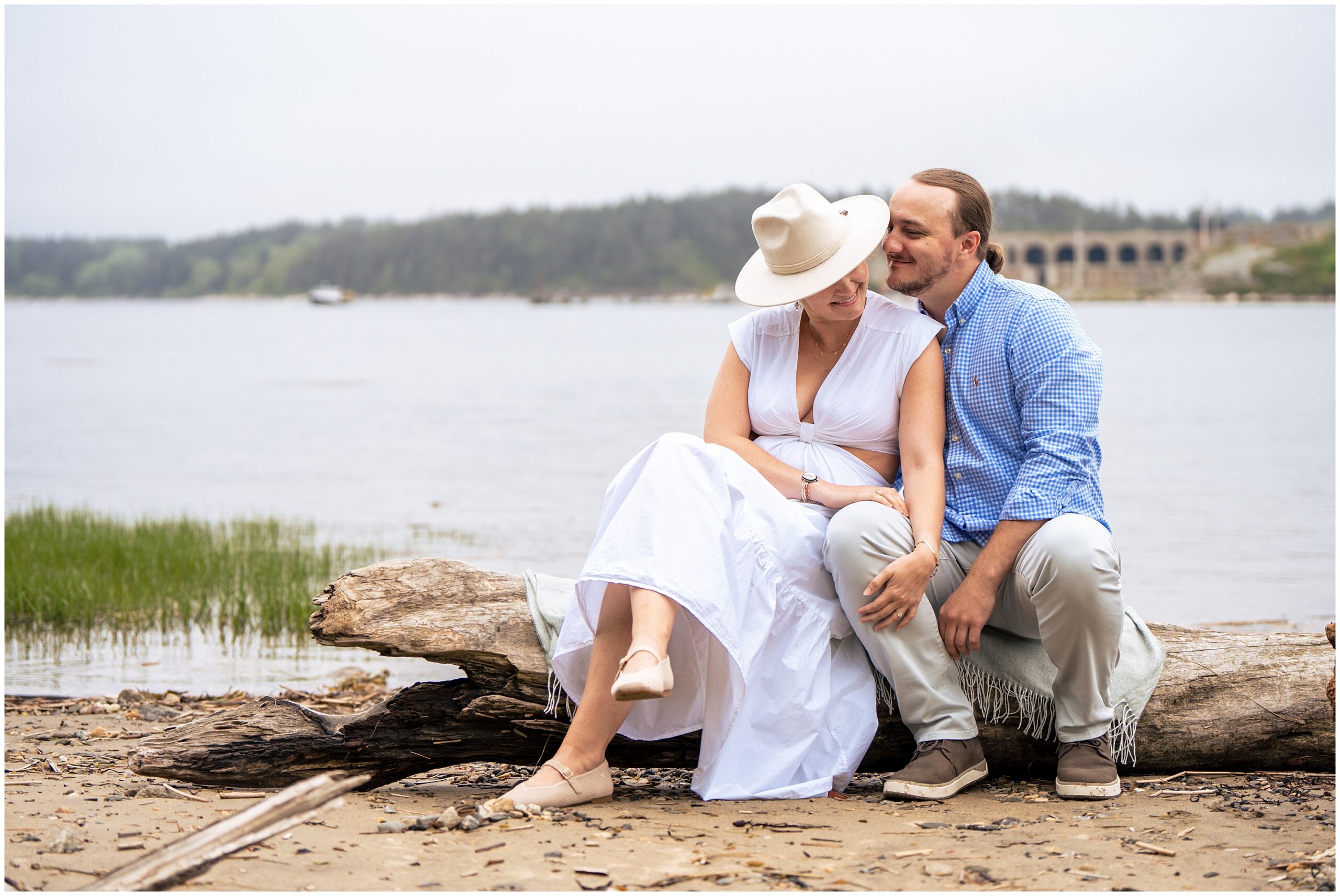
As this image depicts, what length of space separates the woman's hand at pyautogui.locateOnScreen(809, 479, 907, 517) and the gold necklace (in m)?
0.48

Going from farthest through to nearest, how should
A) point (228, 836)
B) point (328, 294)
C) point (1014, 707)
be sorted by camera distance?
point (328, 294) → point (1014, 707) → point (228, 836)

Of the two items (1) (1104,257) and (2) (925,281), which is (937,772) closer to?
(2) (925,281)

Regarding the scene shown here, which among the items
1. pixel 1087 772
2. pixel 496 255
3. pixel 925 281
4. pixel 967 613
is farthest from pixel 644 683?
pixel 496 255

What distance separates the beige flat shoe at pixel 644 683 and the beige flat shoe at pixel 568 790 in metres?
0.41

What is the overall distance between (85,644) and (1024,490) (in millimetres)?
5969

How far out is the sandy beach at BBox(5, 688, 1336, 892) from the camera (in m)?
2.80

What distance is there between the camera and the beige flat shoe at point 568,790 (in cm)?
336

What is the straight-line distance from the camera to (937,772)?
363 centimetres

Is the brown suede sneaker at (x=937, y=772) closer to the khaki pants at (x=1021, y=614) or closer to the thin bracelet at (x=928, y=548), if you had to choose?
the khaki pants at (x=1021, y=614)

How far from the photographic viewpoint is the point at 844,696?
12.3 ft

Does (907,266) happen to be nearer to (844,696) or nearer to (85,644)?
(844,696)

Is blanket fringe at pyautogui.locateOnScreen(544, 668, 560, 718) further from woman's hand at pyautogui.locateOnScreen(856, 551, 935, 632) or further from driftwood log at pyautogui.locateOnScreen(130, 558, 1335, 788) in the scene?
woman's hand at pyautogui.locateOnScreen(856, 551, 935, 632)

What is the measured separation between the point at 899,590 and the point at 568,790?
1.12 m

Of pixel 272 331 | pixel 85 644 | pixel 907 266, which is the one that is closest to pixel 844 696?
pixel 907 266
